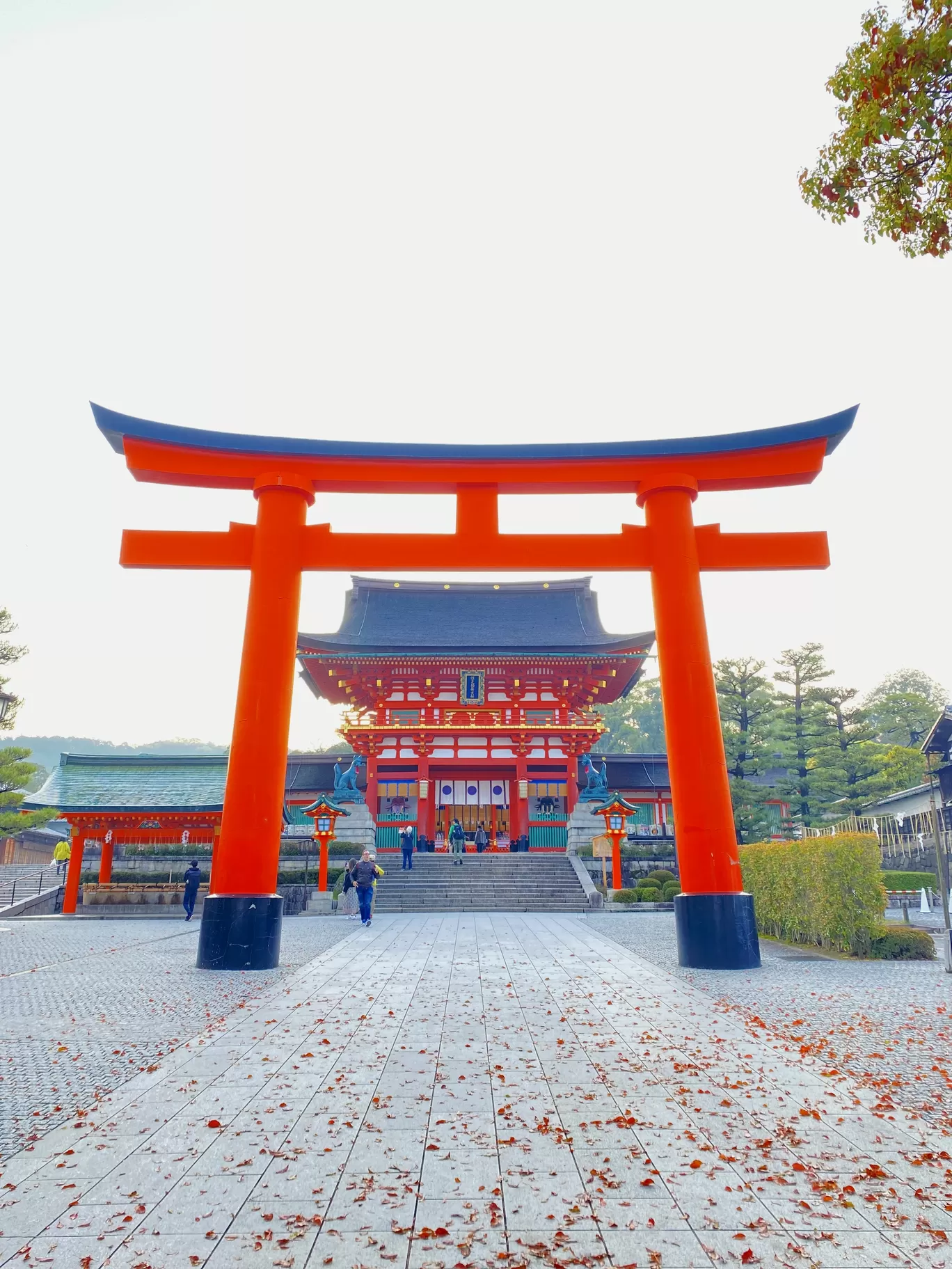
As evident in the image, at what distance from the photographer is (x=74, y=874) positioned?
2152 centimetres

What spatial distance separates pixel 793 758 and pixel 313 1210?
1169 inches

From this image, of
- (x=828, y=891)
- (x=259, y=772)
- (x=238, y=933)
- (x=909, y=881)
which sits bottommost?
(x=238, y=933)

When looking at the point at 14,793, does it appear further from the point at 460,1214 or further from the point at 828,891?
the point at 460,1214

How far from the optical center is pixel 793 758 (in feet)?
97.8

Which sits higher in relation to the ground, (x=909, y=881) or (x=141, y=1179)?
(x=909, y=881)

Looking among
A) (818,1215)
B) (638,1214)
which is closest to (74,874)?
(638,1214)

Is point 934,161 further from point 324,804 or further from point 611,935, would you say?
point 324,804

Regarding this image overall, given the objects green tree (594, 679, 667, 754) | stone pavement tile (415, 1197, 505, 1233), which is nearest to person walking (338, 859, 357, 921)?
stone pavement tile (415, 1197, 505, 1233)

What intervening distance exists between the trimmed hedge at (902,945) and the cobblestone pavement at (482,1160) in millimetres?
5956

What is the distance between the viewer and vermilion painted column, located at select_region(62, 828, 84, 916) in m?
21.5

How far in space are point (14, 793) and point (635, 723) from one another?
182ft

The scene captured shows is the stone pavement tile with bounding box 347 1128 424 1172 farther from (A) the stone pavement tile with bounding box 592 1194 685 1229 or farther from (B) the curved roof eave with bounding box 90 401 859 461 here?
(B) the curved roof eave with bounding box 90 401 859 461

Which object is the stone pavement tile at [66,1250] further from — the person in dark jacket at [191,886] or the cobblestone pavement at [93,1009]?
the person in dark jacket at [191,886]

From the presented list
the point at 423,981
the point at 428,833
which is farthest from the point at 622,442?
the point at 428,833
